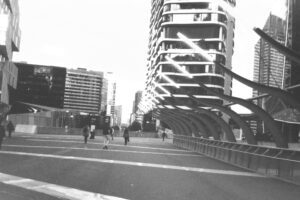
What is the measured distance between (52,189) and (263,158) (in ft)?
33.8

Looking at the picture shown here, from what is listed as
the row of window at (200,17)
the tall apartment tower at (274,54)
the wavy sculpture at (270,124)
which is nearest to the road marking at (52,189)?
the wavy sculpture at (270,124)

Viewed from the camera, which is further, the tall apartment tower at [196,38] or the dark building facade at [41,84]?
the dark building facade at [41,84]

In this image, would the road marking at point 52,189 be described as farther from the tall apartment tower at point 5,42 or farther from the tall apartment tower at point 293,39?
the tall apartment tower at point 5,42

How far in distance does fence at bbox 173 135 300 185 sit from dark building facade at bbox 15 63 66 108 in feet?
316

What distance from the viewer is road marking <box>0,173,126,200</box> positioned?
9016 mm

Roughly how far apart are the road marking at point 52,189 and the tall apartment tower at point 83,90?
17341cm

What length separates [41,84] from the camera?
12338 cm

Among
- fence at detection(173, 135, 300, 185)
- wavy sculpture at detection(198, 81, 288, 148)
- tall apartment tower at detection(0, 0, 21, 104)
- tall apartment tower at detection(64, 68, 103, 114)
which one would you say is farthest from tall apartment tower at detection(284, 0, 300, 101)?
tall apartment tower at detection(64, 68, 103, 114)

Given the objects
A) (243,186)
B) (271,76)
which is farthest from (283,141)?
(271,76)

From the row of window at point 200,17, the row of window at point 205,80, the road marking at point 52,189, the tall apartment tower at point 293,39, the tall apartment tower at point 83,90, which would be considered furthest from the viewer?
the tall apartment tower at point 83,90

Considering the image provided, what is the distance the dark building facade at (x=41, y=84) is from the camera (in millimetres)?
120812

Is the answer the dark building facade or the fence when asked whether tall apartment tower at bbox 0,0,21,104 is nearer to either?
the fence

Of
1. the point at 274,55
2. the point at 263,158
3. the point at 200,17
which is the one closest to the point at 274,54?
the point at 274,55

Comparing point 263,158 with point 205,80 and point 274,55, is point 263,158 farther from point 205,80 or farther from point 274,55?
point 205,80
